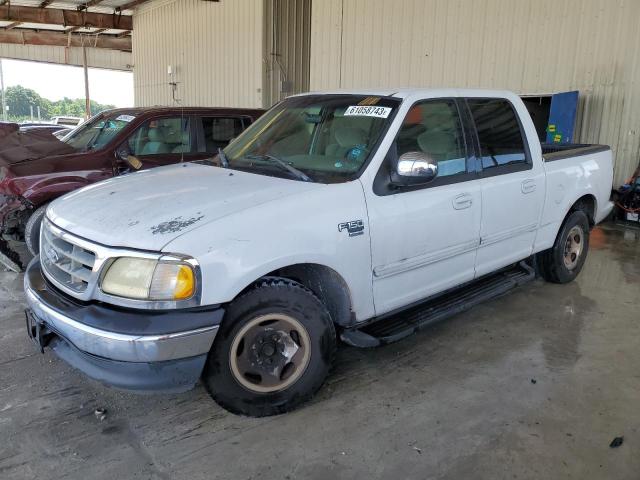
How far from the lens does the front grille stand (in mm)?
2699

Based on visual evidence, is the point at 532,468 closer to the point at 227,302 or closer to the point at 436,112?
the point at 227,302

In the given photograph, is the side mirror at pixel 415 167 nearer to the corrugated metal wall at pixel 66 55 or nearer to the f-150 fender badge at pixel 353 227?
the f-150 fender badge at pixel 353 227

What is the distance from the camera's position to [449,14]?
10.4 m

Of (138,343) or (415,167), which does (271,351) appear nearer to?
(138,343)

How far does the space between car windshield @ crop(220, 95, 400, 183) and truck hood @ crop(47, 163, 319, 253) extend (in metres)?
0.21

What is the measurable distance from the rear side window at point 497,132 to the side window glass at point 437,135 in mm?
232

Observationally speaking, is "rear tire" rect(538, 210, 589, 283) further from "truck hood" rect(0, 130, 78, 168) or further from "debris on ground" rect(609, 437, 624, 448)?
"truck hood" rect(0, 130, 78, 168)

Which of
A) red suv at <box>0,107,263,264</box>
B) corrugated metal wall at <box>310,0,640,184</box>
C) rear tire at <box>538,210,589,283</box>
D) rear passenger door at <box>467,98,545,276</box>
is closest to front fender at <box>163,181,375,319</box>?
rear passenger door at <box>467,98,545,276</box>

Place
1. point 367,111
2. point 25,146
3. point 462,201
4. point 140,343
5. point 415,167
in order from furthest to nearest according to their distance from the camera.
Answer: point 25,146 < point 462,201 < point 367,111 < point 415,167 < point 140,343

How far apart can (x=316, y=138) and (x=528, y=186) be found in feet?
6.00

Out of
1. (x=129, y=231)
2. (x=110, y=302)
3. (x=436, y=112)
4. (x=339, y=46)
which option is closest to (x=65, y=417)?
(x=110, y=302)

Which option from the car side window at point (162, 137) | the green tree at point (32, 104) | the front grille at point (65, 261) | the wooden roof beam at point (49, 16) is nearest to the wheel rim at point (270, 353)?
the front grille at point (65, 261)

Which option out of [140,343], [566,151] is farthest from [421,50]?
[140,343]

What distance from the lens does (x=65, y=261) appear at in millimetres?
2930
